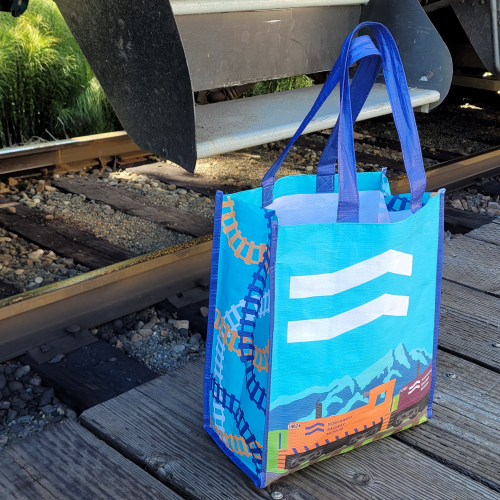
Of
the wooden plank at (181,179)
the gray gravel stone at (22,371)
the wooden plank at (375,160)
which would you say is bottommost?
the gray gravel stone at (22,371)

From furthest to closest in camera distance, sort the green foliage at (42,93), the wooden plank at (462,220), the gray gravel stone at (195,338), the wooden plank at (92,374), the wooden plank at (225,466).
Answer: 1. the green foliage at (42,93)
2. the wooden plank at (462,220)
3. the gray gravel stone at (195,338)
4. the wooden plank at (92,374)
5. the wooden plank at (225,466)

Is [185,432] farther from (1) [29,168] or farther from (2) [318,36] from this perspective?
(1) [29,168]

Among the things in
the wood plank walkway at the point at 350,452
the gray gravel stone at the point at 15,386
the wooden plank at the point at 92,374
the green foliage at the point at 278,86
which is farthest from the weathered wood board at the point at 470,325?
the green foliage at the point at 278,86

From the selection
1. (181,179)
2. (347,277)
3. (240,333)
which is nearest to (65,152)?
(181,179)

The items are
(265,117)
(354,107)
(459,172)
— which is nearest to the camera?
(354,107)

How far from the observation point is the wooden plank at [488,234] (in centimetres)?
270

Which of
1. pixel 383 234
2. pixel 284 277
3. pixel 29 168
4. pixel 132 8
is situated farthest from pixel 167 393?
pixel 29 168

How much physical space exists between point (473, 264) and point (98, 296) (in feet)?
4.87

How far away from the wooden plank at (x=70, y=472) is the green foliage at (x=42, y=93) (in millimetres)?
3602

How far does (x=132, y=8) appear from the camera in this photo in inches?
72.9

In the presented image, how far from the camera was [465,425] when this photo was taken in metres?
1.52

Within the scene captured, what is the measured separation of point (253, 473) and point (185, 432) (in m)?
0.23

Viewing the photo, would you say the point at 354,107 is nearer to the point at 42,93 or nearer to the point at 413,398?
the point at 413,398

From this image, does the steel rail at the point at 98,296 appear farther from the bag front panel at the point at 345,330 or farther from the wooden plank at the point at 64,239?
the bag front panel at the point at 345,330
